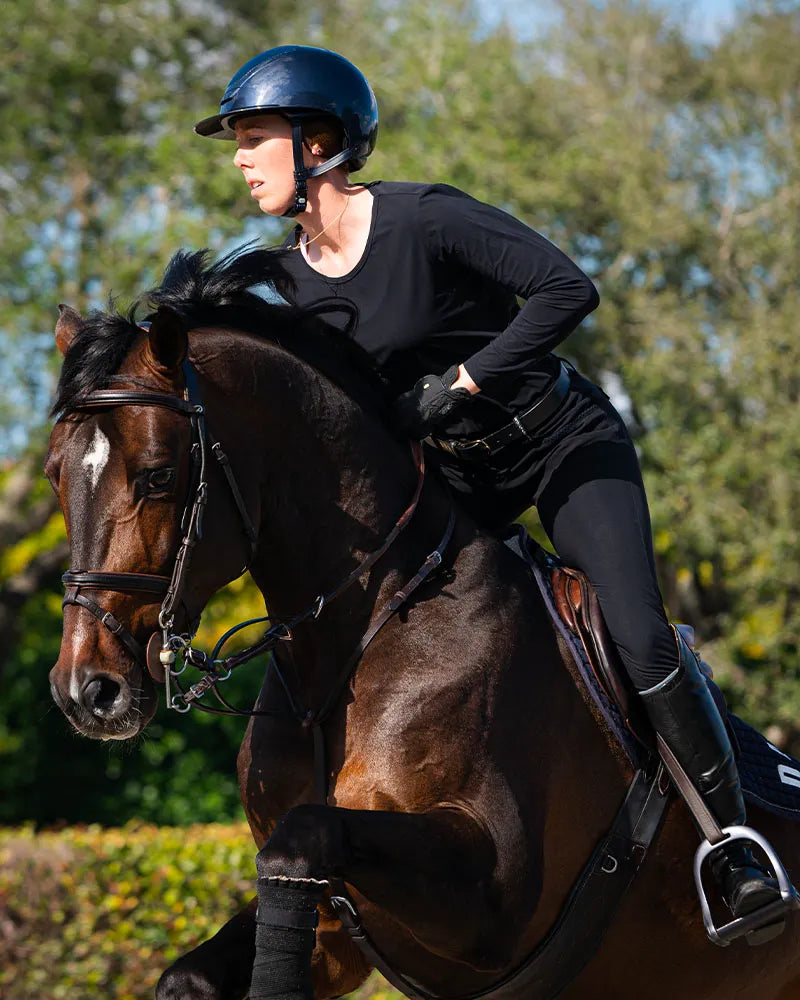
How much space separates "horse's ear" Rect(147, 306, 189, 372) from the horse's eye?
32 centimetres

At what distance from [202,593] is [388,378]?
107cm

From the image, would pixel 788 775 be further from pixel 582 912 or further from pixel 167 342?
pixel 167 342

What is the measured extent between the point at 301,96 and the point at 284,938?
247cm

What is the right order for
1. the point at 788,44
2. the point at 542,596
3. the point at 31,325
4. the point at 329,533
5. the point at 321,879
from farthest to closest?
the point at 788,44, the point at 31,325, the point at 542,596, the point at 329,533, the point at 321,879

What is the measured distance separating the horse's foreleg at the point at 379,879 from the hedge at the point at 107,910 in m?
5.30

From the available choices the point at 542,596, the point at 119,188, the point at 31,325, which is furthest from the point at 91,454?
the point at 119,188

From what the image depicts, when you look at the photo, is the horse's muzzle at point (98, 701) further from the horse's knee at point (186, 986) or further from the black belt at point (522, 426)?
the black belt at point (522, 426)

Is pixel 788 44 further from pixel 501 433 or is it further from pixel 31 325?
pixel 501 433

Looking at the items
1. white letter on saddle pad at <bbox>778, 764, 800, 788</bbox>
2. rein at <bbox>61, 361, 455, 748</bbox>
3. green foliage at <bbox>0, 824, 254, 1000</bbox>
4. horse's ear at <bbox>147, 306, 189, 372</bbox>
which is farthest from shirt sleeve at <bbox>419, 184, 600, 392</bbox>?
green foliage at <bbox>0, 824, 254, 1000</bbox>

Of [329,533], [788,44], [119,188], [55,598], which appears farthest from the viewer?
[788,44]

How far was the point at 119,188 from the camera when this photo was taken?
53.0 feet

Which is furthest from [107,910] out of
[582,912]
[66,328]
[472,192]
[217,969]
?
[472,192]

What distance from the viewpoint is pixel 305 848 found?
122 inches

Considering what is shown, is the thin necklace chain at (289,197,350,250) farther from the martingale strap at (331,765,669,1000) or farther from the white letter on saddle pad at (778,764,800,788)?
the white letter on saddle pad at (778,764,800,788)
